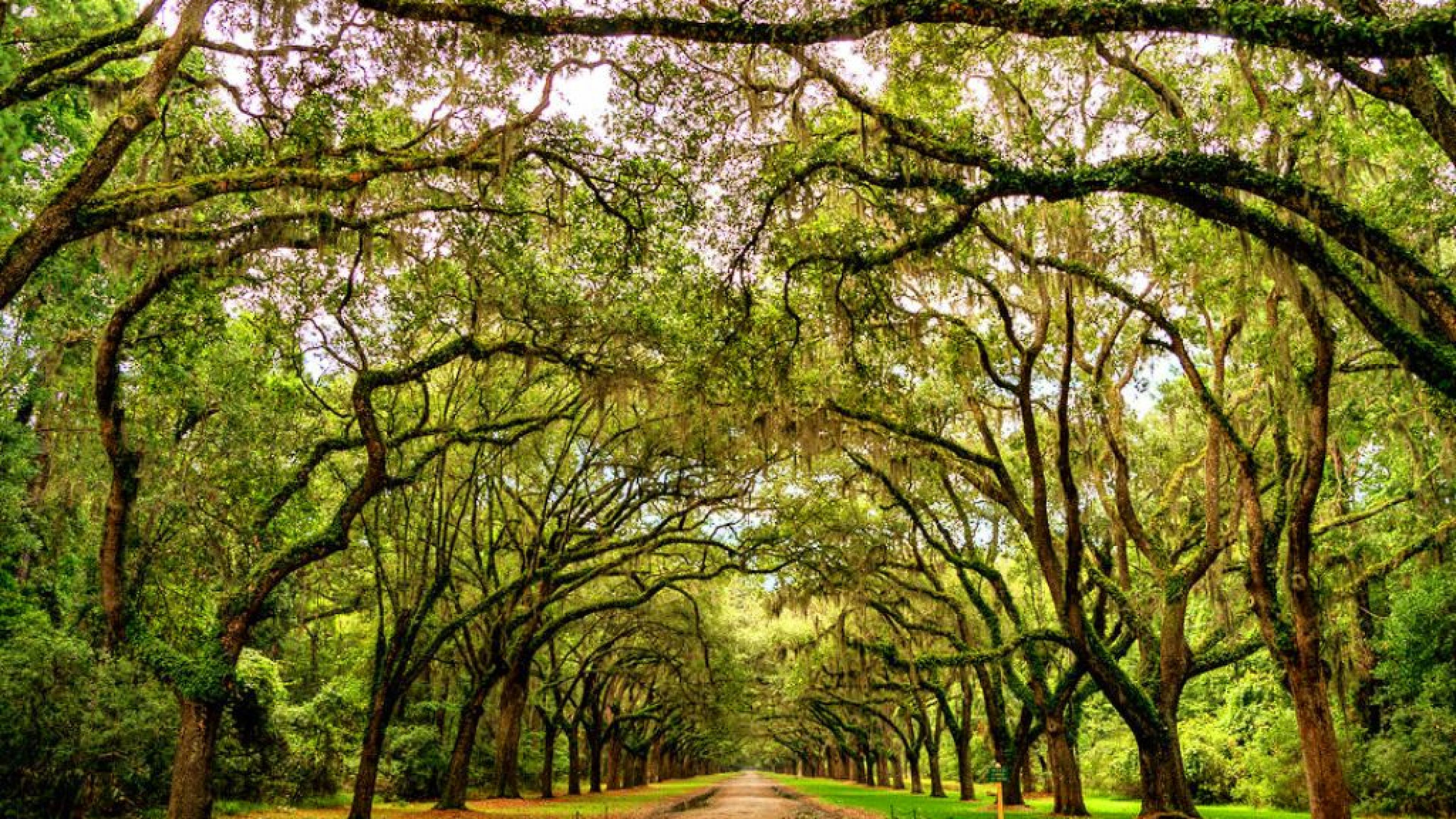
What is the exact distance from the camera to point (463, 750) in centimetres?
2019

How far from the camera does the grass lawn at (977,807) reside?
63.8 ft

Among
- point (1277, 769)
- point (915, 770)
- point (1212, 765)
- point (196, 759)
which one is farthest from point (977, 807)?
point (196, 759)

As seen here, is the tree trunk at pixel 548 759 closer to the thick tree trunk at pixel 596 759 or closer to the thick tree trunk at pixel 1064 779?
the thick tree trunk at pixel 596 759

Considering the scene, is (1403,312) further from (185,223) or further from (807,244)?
(185,223)

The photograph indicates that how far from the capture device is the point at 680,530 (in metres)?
19.5

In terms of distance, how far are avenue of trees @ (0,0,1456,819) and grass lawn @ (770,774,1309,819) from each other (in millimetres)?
1835

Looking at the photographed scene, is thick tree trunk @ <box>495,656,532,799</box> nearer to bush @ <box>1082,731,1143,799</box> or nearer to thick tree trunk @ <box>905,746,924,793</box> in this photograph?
thick tree trunk @ <box>905,746,924,793</box>

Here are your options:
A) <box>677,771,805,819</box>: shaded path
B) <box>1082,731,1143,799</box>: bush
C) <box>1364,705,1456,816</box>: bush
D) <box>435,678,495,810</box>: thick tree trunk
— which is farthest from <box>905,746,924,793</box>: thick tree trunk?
<box>435,678,495,810</box>: thick tree trunk

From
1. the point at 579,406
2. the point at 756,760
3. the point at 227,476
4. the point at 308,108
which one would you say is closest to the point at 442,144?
the point at 308,108

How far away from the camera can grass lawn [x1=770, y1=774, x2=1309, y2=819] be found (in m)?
19.5

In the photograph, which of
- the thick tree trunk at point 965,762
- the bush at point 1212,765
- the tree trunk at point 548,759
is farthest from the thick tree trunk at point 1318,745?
the tree trunk at point 548,759

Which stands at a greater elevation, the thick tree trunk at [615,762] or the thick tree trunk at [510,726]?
the thick tree trunk at [510,726]

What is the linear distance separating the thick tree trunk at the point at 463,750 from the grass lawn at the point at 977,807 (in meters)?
10.1

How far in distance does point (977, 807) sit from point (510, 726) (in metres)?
14.1
